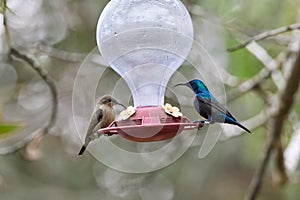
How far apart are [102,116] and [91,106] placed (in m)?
1.02

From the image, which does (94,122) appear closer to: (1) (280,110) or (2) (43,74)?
(2) (43,74)

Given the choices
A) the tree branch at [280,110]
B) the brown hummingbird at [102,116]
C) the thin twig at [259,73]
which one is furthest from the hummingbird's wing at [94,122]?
the thin twig at [259,73]

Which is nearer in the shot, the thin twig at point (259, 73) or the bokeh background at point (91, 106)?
the thin twig at point (259, 73)

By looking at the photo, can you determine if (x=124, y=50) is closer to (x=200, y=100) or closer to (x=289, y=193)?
(x=200, y=100)

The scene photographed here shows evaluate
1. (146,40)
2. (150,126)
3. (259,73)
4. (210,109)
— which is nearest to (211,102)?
(210,109)

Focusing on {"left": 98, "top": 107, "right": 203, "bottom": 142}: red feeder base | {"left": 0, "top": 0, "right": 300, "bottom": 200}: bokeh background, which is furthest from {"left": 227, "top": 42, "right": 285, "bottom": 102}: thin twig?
{"left": 98, "top": 107, "right": 203, "bottom": 142}: red feeder base

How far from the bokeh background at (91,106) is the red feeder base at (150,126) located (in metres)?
0.39

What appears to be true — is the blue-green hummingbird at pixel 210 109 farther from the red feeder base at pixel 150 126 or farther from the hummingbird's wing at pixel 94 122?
the hummingbird's wing at pixel 94 122

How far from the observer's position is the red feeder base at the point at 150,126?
254 centimetres

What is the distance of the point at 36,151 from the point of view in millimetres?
4219

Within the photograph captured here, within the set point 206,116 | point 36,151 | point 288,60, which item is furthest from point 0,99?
point 206,116

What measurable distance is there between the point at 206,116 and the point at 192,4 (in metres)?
1.88

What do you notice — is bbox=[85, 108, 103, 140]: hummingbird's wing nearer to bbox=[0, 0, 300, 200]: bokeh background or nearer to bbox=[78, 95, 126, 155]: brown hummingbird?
bbox=[78, 95, 126, 155]: brown hummingbird

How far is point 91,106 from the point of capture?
384cm
